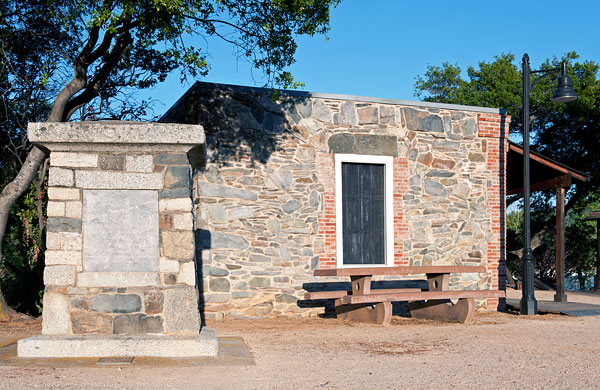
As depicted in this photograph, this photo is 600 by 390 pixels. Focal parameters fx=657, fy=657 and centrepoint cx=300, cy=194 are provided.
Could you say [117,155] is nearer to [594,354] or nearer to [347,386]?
[347,386]

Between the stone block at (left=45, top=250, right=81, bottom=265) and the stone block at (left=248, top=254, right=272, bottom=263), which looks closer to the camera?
the stone block at (left=45, top=250, right=81, bottom=265)

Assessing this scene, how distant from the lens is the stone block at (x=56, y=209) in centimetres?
648

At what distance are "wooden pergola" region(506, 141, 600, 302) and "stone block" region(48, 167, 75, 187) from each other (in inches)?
390

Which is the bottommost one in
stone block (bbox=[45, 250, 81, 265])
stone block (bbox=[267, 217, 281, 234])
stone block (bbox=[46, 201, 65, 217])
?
stone block (bbox=[45, 250, 81, 265])

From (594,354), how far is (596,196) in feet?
56.4

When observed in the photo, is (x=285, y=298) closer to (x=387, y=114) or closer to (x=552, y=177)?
(x=387, y=114)

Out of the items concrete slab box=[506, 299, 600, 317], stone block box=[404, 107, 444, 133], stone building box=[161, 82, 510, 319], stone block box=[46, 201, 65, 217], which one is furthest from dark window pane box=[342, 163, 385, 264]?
stone block box=[46, 201, 65, 217]

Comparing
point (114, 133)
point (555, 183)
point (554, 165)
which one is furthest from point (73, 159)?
point (555, 183)

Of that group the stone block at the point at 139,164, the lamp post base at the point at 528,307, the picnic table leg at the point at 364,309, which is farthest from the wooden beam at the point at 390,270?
the stone block at the point at 139,164

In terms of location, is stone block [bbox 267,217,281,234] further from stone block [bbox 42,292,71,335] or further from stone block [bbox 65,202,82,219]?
stone block [bbox 42,292,71,335]

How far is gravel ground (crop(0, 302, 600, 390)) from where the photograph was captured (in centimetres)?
538

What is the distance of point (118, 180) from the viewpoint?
660cm

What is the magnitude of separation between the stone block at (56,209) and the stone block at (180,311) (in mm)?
1304

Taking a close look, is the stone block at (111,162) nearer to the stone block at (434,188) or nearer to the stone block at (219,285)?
the stone block at (219,285)
